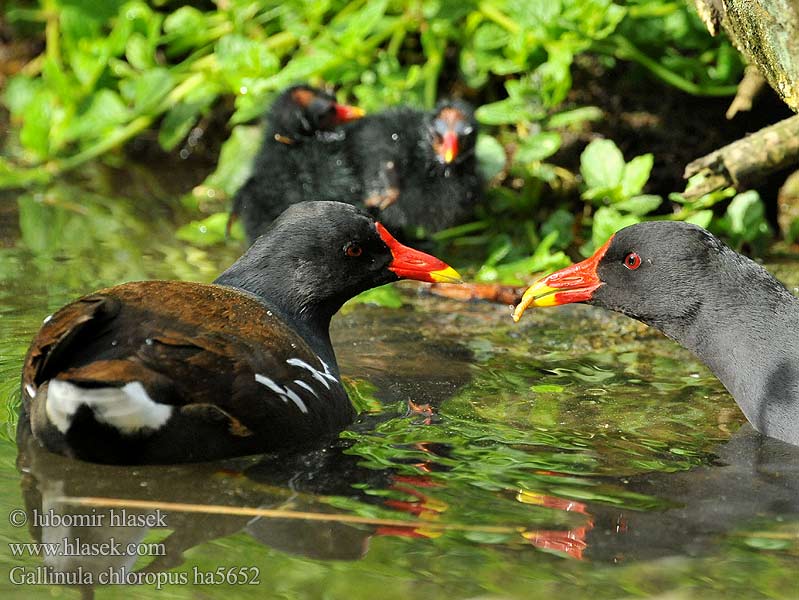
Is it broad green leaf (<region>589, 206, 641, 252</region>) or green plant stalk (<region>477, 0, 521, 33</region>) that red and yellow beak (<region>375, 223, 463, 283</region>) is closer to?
broad green leaf (<region>589, 206, 641, 252</region>)

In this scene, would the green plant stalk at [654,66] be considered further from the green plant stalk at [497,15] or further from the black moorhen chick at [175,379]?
the black moorhen chick at [175,379]

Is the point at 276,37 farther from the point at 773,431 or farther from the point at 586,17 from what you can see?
the point at 773,431

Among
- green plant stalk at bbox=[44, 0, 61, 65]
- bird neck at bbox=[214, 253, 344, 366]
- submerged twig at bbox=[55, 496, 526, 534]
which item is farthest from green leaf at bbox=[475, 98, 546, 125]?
submerged twig at bbox=[55, 496, 526, 534]

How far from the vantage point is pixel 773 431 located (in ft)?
13.5

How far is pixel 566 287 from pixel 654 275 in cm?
36

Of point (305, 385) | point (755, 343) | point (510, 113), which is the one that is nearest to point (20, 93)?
point (510, 113)

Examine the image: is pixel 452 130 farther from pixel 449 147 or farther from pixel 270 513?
pixel 270 513

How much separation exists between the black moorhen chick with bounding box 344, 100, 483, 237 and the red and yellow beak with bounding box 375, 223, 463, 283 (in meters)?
1.72

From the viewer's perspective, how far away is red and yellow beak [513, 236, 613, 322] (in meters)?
4.56

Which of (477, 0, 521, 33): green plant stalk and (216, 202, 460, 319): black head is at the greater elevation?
(477, 0, 521, 33): green plant stalk

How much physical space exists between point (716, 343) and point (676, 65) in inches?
103

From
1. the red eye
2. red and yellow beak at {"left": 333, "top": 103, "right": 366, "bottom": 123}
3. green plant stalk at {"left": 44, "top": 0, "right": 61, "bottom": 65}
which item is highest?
green plant stalk at {"left": 44, "top": 0, "right": 61, "bottom": 65}

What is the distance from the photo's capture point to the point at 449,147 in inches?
247

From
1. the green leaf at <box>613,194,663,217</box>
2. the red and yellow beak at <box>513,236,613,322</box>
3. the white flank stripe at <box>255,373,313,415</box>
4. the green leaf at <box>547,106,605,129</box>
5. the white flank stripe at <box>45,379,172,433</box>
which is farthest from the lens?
the green leaf at <box>547,106,605,129</box>
